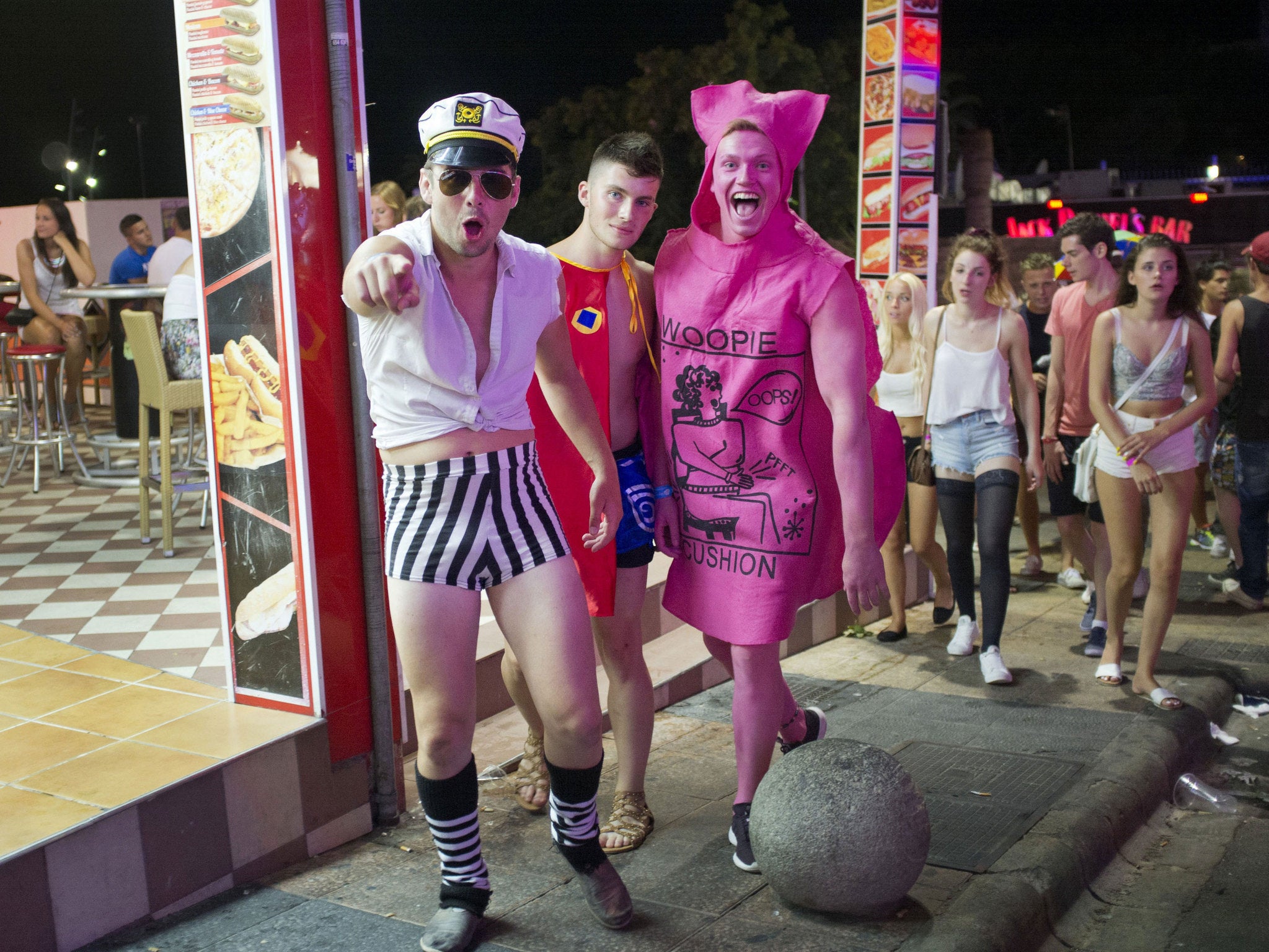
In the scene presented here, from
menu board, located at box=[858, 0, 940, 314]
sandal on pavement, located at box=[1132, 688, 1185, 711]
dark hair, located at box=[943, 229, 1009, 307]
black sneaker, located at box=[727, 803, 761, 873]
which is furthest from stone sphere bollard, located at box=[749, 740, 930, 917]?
menu board, located at box=[858, 0, 940, 314]

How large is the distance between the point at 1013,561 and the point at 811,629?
2.32 m

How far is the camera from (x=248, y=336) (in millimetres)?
3699

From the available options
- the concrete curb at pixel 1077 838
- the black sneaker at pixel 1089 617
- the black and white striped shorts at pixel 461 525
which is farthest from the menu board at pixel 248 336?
the black sneaker at pixel 1089 617

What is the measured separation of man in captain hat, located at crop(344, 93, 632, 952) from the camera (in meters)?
2.91

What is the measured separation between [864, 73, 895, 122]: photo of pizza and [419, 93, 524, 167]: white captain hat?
17.1 feet

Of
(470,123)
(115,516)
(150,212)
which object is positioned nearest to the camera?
(470,123)

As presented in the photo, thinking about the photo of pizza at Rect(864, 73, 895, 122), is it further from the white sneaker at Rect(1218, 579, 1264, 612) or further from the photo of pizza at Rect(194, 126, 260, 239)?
the photo of pizza at Rect(194, 126, 260, 239)

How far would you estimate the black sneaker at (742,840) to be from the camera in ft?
11.8

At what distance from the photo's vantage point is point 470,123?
290 centimetres

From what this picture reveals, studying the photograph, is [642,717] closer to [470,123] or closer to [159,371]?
[470,123]

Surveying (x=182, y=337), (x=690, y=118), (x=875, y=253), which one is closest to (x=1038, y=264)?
(x=875, y=253)

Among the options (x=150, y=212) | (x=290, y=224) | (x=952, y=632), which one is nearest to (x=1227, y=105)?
(x=150, y=212)

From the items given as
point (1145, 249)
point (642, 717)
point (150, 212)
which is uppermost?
point (150, 212)

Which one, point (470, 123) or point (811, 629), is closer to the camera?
point (470, 123)
